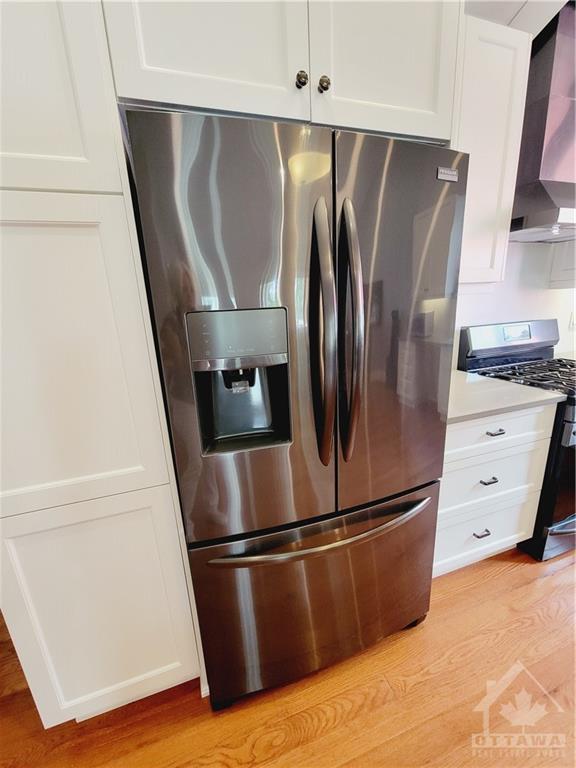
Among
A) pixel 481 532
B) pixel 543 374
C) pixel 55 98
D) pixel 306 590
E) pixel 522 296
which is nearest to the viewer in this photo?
pixel 55 98

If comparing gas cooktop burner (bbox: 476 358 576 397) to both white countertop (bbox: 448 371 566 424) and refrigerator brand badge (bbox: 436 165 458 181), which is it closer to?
white countertop (bbox: 448 371 566 424)

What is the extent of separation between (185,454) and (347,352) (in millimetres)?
510

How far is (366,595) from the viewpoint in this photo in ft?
3.85

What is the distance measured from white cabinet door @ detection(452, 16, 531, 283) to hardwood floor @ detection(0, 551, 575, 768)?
1.58 m

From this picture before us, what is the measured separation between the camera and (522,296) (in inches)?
82.7

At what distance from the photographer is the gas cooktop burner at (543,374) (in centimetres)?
153

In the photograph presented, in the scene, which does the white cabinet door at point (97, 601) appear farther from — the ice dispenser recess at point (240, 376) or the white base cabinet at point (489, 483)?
the white base cabinet at point (489, 483)

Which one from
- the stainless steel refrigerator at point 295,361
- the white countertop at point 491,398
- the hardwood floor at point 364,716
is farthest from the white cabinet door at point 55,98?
the hardwood floor at point 364,716

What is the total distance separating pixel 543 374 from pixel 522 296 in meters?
0.64

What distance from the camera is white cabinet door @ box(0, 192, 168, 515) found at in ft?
2.42

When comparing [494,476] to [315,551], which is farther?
[494,476]

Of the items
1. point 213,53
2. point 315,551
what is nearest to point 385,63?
point 213,53

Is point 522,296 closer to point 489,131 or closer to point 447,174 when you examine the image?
point 489,131

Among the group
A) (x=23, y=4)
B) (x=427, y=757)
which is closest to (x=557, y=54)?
(x=23, y=4)
